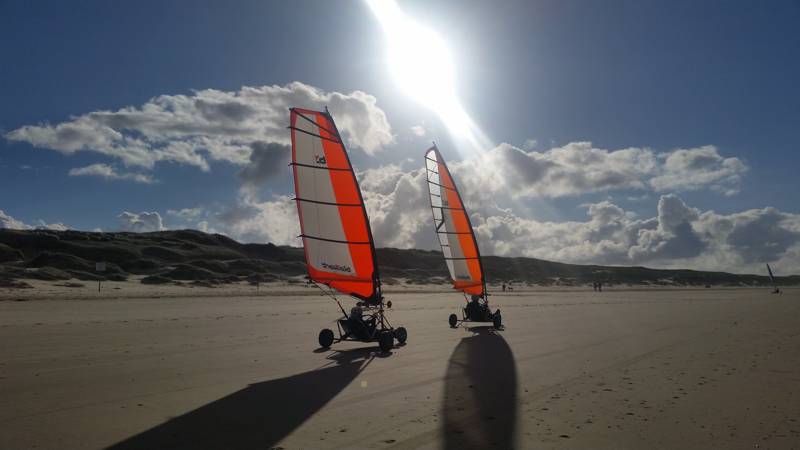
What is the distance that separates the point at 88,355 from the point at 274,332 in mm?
6573

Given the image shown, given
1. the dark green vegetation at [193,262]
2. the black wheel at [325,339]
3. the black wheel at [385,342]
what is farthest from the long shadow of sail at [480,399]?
the dark green vegetation at [193,262]

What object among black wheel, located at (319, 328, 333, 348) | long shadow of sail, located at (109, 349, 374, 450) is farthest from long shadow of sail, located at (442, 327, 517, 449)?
black wheel, located at (319, 328, 333, 348)

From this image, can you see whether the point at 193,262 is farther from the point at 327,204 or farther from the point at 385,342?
the point at 385,342

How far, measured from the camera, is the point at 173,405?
748 cm

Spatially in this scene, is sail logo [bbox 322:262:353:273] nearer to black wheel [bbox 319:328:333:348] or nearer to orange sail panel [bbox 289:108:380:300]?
orange sail panel [bbox 289:108:380:300]

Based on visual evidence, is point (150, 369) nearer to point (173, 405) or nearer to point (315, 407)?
point (173, 405)

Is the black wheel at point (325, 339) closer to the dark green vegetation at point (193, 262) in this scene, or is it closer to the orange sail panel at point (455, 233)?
the orange sail panel at point (455, 233)

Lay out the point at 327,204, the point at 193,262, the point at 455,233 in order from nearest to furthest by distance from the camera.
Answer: the point at 327,204 → the point at 455,233 → the point at 193,262

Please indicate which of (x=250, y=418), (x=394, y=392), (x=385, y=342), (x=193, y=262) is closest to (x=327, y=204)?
(x=385, y=342)

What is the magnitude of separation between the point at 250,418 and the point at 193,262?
78.3 meters

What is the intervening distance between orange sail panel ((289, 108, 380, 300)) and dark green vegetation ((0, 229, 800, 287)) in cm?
3806

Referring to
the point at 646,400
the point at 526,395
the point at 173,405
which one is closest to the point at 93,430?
the point at 173,405

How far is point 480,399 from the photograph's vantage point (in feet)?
26.6

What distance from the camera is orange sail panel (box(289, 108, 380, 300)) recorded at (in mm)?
13719
